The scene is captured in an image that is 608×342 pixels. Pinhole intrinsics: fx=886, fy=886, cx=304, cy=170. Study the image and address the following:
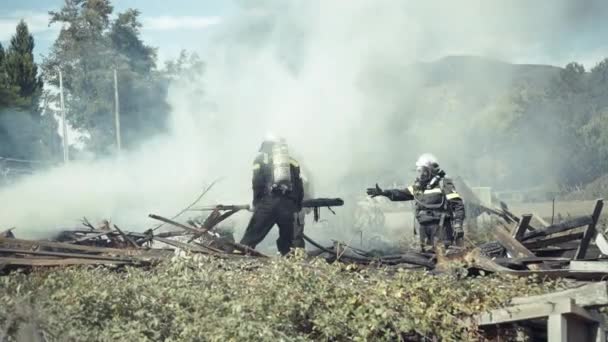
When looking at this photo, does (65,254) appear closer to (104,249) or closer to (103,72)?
(104,249)

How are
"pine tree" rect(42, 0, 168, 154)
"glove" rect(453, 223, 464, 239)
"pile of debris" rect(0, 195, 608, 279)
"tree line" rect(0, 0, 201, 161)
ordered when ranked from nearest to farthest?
"pile of debris" rect(0, 195, 608, 279) < "glove" rect(453, 223, 464, 239) < "tree line" rect(0, 0, 201, 161) < "pine tree" rect(42, 0, 168, 154)

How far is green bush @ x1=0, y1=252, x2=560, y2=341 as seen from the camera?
5746 mm

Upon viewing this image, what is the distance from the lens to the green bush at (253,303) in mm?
5746

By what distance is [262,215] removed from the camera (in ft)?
35.9

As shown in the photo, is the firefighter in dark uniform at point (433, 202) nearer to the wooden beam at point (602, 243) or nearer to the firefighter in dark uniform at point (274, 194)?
the firefighter in dark uniform at point (274, 194)

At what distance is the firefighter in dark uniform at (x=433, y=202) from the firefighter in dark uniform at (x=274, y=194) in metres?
0.97

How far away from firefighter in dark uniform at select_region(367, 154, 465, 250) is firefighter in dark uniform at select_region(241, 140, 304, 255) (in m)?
0.97

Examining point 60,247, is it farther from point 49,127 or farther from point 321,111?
point 49,127

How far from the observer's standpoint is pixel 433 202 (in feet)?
35.3

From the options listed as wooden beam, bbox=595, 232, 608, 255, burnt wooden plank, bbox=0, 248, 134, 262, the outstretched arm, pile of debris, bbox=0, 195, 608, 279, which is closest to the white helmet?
the outstretched arm

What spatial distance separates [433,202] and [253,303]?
507cm

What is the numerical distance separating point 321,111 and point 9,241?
1019cm

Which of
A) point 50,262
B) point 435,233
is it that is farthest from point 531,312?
point 435,233

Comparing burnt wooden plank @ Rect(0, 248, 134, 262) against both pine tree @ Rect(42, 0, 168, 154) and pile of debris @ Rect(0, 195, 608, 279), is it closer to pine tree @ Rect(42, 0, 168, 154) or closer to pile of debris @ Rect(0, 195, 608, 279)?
pile of debris @ Rect(0, 195, 608, 279)
